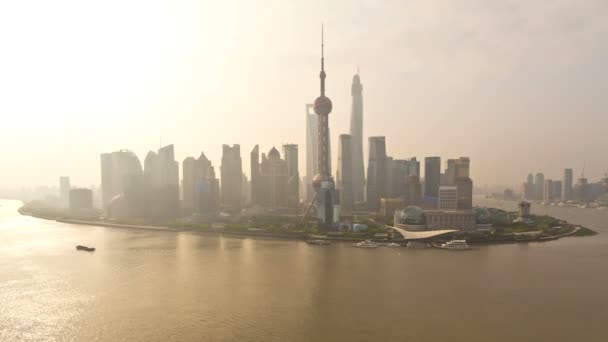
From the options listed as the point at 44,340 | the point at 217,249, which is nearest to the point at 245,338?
the point at 44,340

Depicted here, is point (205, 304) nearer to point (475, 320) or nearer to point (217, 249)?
point (475, 320)

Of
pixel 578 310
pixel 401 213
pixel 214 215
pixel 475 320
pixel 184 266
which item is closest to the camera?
pixel 475 320

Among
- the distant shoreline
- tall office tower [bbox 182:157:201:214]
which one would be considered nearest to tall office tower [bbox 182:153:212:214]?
tall office tower [bbox 182:157:201:214]

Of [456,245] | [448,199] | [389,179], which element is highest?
[389,179]

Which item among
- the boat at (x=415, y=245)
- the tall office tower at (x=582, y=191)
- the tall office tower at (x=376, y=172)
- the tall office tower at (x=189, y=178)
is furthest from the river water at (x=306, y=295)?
the tall office tower at (x=582, y=191)

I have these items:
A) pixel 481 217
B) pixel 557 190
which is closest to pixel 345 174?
pixel 481 217

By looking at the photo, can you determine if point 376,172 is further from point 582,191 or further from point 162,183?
point 582,191
